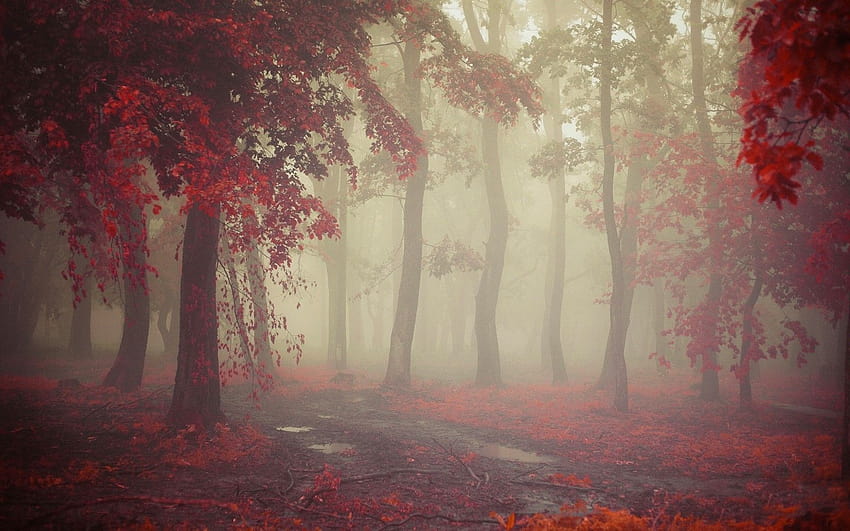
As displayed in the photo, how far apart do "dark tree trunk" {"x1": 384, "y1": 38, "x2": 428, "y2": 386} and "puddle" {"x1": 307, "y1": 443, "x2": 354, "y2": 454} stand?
8.31m

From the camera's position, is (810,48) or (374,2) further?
(374,2)

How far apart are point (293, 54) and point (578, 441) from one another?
36.1 ft

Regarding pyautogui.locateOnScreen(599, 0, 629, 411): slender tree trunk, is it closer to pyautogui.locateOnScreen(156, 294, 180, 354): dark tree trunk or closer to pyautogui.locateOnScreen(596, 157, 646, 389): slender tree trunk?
pyautogui.locateOnScreen(596, 157, 646, 389): slender tree trunk

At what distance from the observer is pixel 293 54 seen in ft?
30.6

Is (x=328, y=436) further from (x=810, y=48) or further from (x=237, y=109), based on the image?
(x=810, y=48)

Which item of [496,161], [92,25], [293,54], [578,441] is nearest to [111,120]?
[92,25]

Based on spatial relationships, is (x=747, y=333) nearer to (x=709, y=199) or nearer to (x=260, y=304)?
(x=709, y=199)

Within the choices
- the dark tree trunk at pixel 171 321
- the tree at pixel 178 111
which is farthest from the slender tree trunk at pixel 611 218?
the dark tree trunk at pixel 171 321

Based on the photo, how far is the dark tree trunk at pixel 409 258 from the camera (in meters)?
19.6

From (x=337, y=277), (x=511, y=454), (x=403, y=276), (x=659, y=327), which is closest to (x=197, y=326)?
(x=511, y=454)

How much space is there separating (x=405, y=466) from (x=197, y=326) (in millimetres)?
5066

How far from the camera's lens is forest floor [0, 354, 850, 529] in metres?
6.46

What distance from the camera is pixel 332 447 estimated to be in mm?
10867

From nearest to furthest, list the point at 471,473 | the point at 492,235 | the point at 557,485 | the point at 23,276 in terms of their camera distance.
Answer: the point at 557,485 → the point at 471,473 → the point at 492,235 → the point at 23,276
